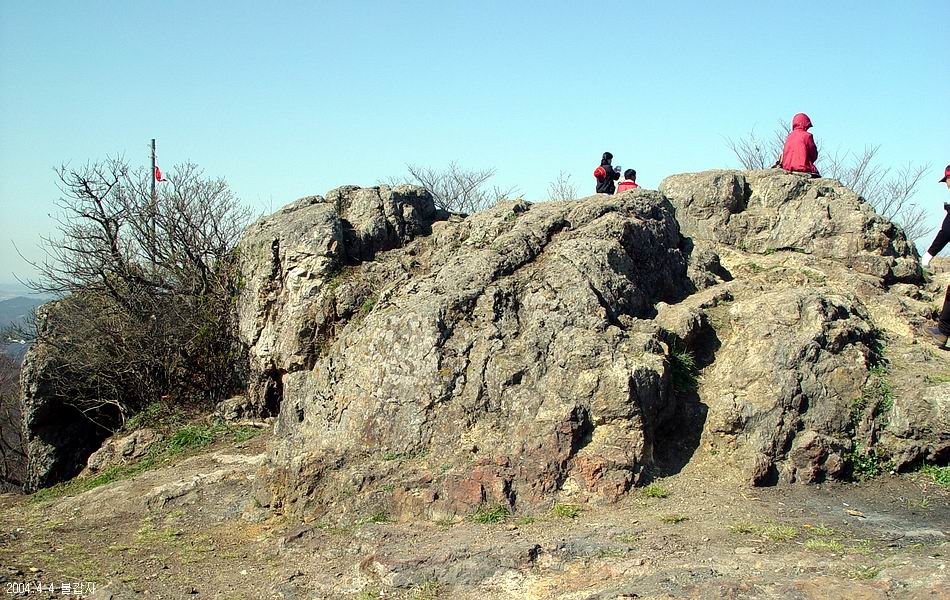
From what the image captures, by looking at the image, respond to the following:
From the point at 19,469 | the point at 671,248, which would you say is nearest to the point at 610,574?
the point at 671,248

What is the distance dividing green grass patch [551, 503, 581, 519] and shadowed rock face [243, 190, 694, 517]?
152 mm

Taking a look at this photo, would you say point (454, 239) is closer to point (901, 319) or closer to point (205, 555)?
point (205, 555)

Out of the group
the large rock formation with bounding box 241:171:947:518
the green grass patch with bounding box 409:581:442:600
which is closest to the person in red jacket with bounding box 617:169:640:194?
the large rock formation with bounding box 241:171:947:518

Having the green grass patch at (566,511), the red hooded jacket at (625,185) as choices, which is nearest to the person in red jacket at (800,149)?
the red hooded jacket at (625,185)

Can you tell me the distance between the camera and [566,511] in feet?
22.2

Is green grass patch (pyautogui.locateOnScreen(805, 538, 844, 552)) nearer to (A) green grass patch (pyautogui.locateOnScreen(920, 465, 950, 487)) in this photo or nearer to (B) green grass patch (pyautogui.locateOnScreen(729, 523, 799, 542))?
(B) green grass patch (pyautogui.locateOnScreen(729, 523, 799, 542))

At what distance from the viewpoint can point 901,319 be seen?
9242 mm

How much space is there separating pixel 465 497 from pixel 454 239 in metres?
3.66

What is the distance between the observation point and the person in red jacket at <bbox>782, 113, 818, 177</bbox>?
11.6 m

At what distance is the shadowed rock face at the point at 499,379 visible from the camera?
7.09 meters

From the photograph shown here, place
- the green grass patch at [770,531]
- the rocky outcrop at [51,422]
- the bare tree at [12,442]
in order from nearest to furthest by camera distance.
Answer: the green grass patch at [770,531]
the rocky outcrop at [51,422]
the bare tree at [12,442]

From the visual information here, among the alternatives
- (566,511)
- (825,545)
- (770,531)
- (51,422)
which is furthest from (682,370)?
(51,422)

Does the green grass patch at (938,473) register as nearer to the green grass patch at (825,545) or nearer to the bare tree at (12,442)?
the green grass patch at (825,545)

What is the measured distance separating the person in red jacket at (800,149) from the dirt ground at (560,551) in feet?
18.5
